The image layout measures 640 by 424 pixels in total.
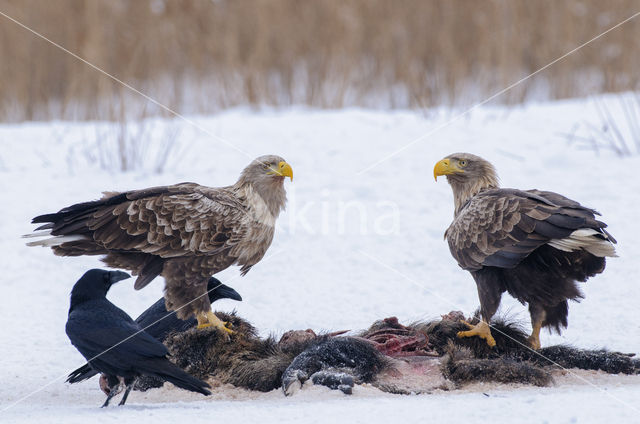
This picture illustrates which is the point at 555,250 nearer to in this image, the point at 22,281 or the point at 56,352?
the point at 56,352

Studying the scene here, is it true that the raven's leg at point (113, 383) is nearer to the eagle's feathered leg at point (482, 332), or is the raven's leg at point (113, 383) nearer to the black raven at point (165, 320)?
the black raven at point (165, 320)

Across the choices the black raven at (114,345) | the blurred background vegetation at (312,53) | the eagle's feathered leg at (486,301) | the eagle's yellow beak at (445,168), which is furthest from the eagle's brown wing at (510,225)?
the blurred background vegetation at (312,53)

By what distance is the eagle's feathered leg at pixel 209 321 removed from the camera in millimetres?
4973

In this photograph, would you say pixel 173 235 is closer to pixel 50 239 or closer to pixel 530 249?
pixel 50 239

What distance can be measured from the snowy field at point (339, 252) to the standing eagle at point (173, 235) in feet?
2.21

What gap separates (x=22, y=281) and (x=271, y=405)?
145 inches

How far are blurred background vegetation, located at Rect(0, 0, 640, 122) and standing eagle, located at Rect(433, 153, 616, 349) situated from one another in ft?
23.0

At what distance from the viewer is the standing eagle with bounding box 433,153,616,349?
456cm

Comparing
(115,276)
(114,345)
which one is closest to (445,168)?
(115,276)

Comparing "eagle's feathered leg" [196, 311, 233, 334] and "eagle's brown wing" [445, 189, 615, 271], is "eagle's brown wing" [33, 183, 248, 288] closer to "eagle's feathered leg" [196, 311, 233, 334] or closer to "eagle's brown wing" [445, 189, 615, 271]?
"eagle's feathered leg" [196, 311, 233, 334]

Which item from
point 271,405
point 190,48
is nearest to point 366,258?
point 271,405

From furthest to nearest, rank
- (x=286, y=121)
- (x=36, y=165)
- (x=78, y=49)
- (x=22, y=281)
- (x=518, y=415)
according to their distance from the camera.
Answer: (x=78, y=49) → (x=286, y=121) → (x=36, y=165) → (x=22, y=281) → (x=518, y=415)

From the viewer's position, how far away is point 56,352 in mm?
5633

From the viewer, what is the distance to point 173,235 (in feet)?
15.9
